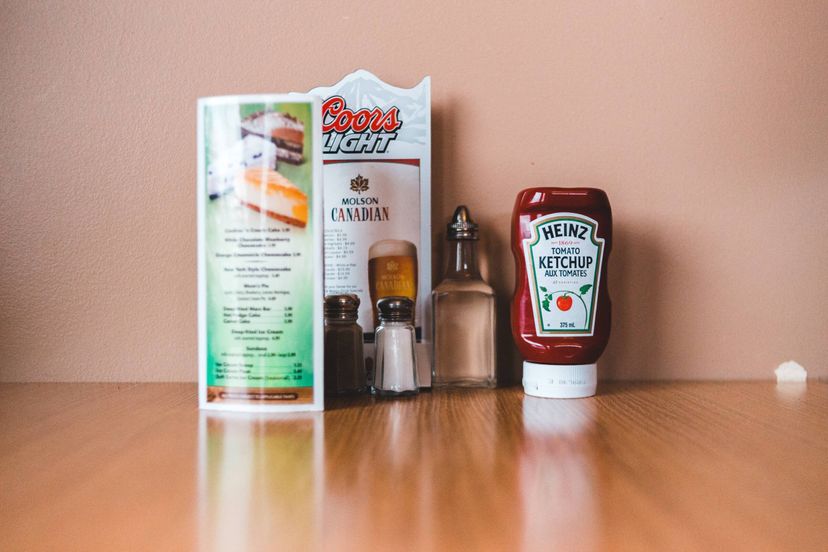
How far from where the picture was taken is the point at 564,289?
959mm

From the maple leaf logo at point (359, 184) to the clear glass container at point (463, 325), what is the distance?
139 millimetres

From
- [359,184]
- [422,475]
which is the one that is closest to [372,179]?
[359,184]

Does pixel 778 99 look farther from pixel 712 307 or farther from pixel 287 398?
pixel 287 398

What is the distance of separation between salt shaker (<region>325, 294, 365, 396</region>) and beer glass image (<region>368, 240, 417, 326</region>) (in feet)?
0.19

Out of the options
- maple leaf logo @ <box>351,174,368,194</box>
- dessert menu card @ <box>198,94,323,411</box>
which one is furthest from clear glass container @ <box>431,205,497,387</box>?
dessert menu card @ <box>198,94,323,411</box>

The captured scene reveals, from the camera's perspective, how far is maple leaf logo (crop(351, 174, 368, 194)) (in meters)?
1.06

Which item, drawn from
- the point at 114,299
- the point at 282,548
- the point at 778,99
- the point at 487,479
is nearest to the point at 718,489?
the point at 487,479

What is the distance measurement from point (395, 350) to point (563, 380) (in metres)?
0.23

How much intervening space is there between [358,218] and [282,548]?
68cm

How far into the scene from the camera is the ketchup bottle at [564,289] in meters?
0.96

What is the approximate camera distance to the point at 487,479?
573mm

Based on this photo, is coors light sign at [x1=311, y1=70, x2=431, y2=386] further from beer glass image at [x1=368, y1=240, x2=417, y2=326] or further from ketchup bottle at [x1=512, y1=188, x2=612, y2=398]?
ketchup bottle at [x1=512, y1=188, x2=612, y2=398]

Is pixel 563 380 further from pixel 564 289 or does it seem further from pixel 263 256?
pixel 263 256

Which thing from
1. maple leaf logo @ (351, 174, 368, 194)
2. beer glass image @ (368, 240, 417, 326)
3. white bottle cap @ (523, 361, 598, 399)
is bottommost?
white bottle cap @ (523, 361, 598, 399)
